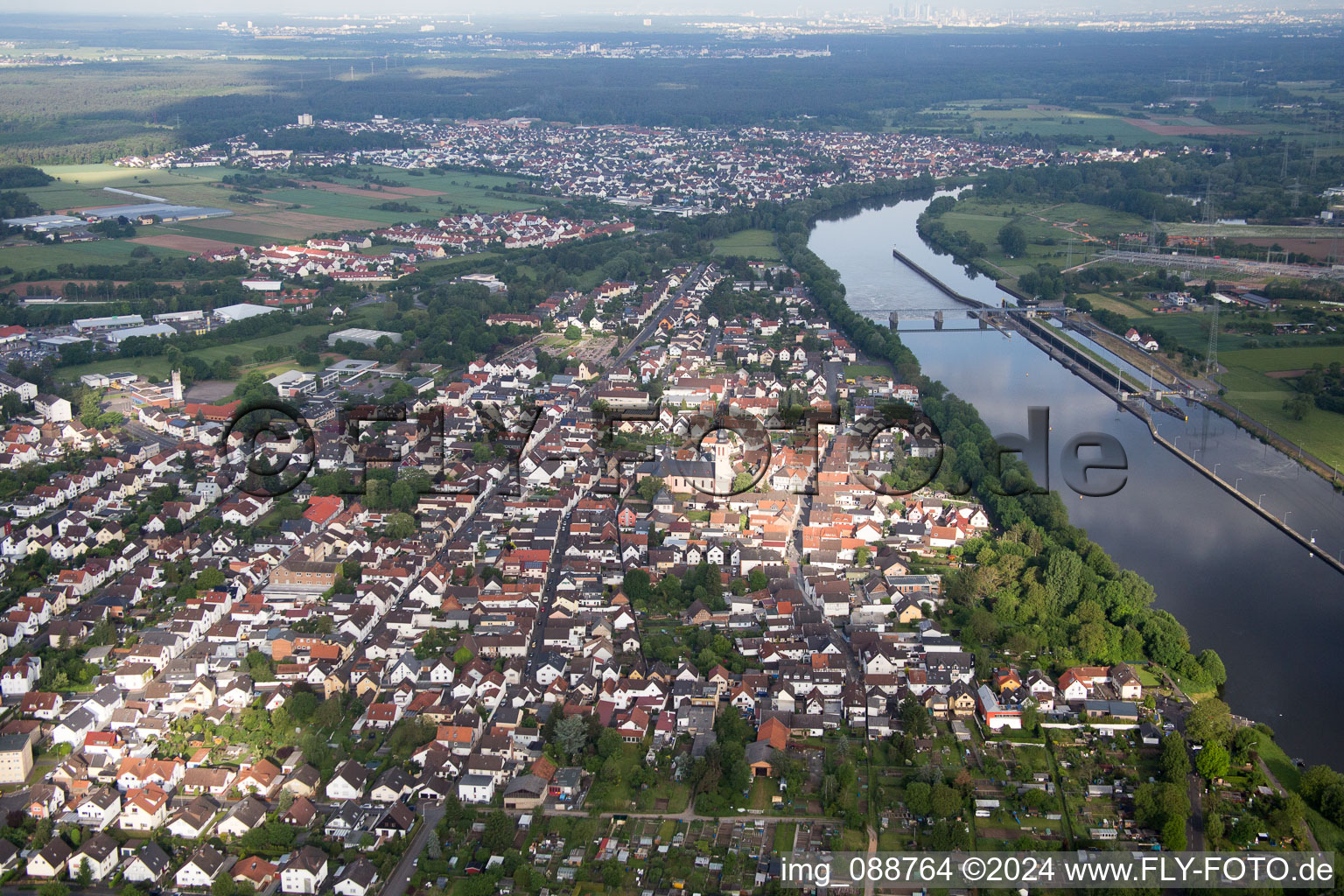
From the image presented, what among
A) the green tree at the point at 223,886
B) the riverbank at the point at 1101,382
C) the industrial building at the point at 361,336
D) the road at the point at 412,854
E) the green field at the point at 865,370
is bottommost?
the road at the point at 412,854

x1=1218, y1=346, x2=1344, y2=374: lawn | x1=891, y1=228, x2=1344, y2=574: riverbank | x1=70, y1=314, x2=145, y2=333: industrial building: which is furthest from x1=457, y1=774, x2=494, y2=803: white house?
x1=70, y1=314, x2=145, y2=333: industrial building

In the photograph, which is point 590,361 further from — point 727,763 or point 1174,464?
point 727,763

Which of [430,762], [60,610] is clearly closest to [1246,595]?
[430,762]

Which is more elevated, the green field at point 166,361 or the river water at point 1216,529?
the green field at point 166,361

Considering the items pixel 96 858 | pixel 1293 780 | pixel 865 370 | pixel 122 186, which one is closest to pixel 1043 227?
pixel 865 370

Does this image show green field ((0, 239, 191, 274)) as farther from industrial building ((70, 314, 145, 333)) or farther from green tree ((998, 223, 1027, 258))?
green tree ((998, 223, 1027, 258))

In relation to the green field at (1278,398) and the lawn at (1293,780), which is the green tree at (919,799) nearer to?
the lawn at (1293,780)

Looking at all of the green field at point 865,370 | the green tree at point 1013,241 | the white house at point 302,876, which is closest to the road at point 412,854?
the white house at point 302,876
